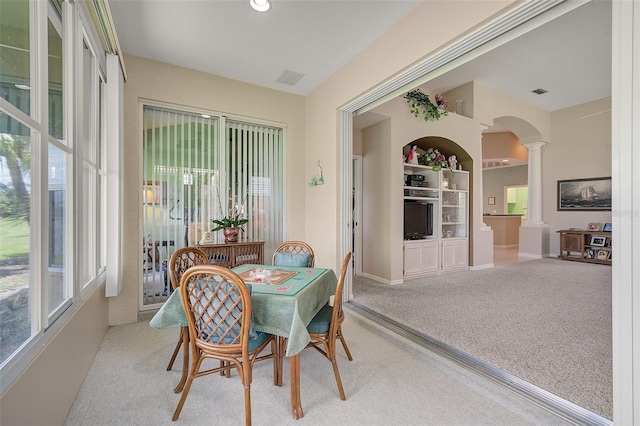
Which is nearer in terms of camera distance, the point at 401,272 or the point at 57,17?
the point at 57,17

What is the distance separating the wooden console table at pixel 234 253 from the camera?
11.5ft

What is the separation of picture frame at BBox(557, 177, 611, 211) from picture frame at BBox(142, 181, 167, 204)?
8.88 m

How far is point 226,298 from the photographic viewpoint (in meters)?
1.60

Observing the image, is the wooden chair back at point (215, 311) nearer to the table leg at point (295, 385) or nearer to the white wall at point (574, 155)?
the table leg at point (295, 385)

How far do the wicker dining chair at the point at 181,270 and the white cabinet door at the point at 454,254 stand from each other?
4.39 m

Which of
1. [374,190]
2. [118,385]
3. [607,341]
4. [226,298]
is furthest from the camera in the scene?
[374,190]

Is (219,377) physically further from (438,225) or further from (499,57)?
(499,57)

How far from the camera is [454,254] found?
5.39m

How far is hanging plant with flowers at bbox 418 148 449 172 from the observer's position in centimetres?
508

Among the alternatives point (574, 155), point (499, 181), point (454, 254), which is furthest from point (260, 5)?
point (499, 181)

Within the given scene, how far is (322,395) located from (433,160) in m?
4.45
